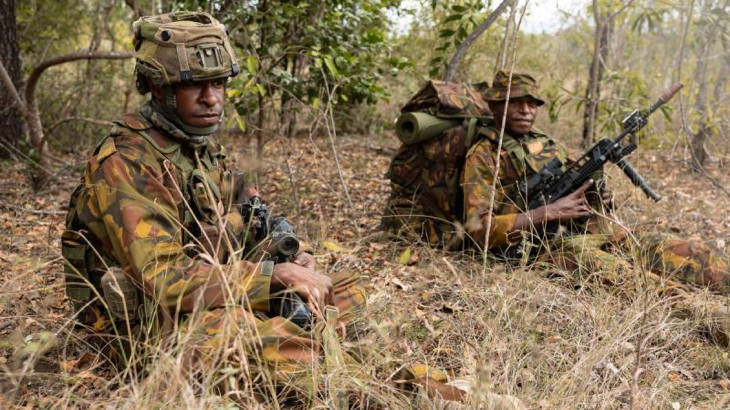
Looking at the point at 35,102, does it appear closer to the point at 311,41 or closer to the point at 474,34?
the point at 311,41

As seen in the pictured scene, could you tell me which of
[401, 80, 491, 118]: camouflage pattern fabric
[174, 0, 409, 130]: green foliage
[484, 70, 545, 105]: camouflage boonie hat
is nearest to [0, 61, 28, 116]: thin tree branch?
[174, 0, 409, 130]: green foliage

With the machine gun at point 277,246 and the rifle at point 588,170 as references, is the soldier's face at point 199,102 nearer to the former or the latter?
the machine gun at point 277,246

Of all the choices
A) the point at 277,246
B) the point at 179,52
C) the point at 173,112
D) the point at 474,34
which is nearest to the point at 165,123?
the point at 173,112

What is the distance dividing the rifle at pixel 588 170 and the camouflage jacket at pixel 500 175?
93 millimetres

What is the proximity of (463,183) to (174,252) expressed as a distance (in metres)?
2.12

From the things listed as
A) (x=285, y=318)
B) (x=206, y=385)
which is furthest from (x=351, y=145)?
(x=206, y=385)

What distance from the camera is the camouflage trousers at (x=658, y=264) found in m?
3.06

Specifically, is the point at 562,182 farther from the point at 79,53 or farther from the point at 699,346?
the point at 79,53

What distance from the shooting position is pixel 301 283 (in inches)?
84.4

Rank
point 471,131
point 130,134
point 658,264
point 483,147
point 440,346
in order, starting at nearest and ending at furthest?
point 130,134 → point 440,346 → point 658,264 → point 483,147 → point 471,131

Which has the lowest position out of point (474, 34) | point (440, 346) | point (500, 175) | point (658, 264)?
point (440, 346)

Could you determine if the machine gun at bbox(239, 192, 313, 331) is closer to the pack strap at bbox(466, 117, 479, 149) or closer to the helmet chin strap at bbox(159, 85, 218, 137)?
the helmet chin strap at bbox(159, 85, 218, 137)

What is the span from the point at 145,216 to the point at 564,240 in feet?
8.08

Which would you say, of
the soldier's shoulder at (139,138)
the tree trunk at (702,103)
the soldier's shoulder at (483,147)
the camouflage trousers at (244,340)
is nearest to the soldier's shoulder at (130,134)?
the soldier's shoulder at (139,138)
